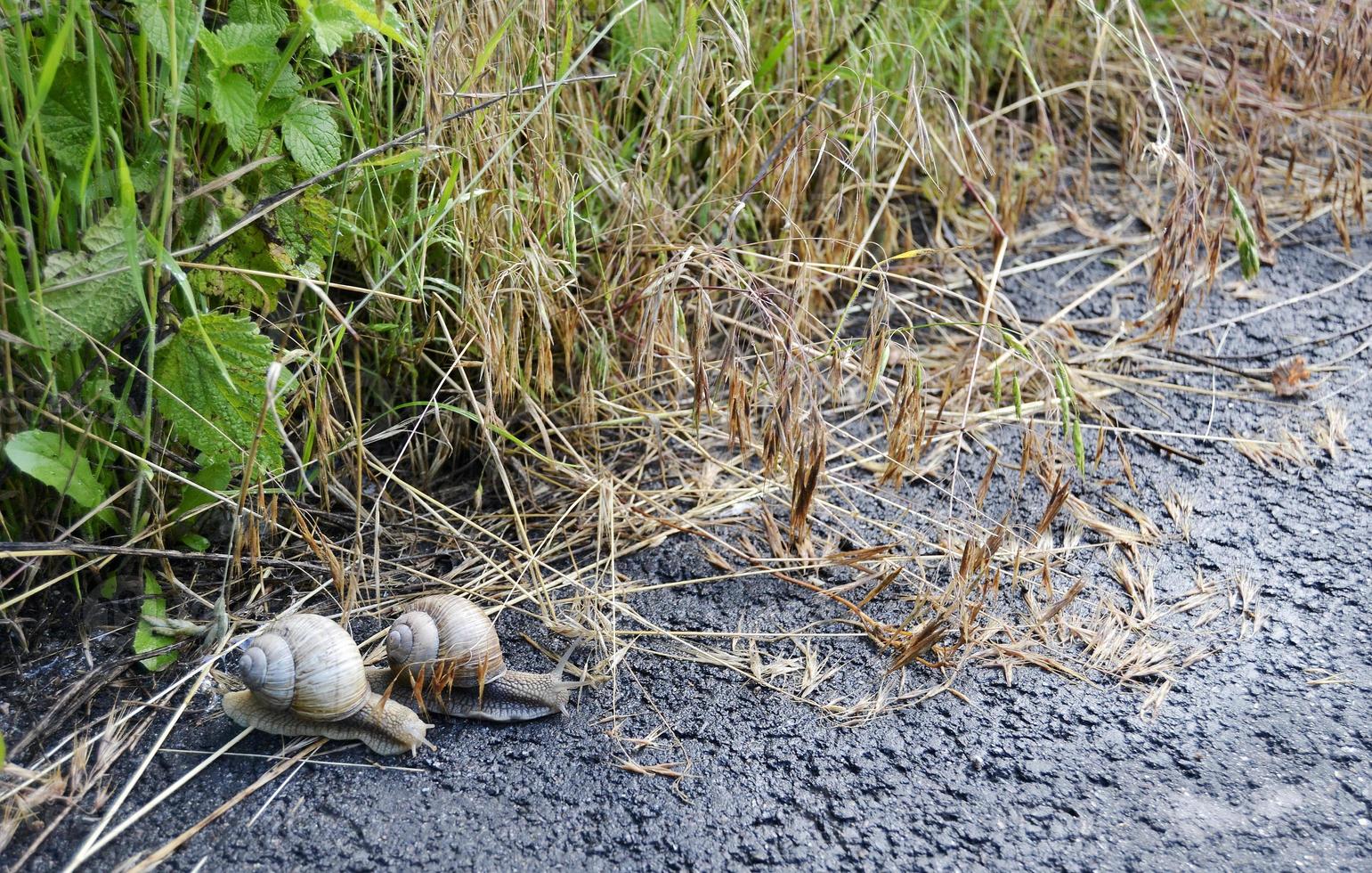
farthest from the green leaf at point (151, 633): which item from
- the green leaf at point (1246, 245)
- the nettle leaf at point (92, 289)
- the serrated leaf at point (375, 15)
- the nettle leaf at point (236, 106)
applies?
the green leaf at point (1246, 245)

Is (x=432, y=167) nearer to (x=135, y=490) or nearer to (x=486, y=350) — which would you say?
(x=486, y=350)

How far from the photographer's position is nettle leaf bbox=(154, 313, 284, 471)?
5.19ft

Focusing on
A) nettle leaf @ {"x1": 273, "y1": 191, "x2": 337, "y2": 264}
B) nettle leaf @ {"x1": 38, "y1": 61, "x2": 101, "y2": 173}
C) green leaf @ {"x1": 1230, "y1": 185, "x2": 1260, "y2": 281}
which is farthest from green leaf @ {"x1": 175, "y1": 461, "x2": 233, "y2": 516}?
green leaf @ {"x1": 1230, "y1": 185, "x2": 1260, "y2": 281}

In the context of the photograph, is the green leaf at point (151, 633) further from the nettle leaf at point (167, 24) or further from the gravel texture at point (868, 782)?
the nettle leaf at point (167, 24)

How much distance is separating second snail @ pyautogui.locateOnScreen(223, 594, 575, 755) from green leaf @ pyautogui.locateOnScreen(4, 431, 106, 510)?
0.33 meters

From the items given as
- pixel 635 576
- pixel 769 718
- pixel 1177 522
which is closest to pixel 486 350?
pixel 635 576

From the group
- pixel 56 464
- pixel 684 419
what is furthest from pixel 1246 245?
pixel 56 464

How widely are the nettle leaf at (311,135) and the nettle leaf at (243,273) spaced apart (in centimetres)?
15

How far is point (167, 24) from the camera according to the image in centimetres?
145

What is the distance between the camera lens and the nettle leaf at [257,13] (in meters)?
1.59

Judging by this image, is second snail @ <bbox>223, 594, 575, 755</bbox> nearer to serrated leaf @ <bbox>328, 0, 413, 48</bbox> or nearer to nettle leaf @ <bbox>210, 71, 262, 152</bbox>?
nettle leaf @ <bbox>210, 71, 262, 152</bbox>

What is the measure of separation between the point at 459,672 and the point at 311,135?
838mm

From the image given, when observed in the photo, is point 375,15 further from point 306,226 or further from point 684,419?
point 684,419

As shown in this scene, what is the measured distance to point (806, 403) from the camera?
1.77 metres
